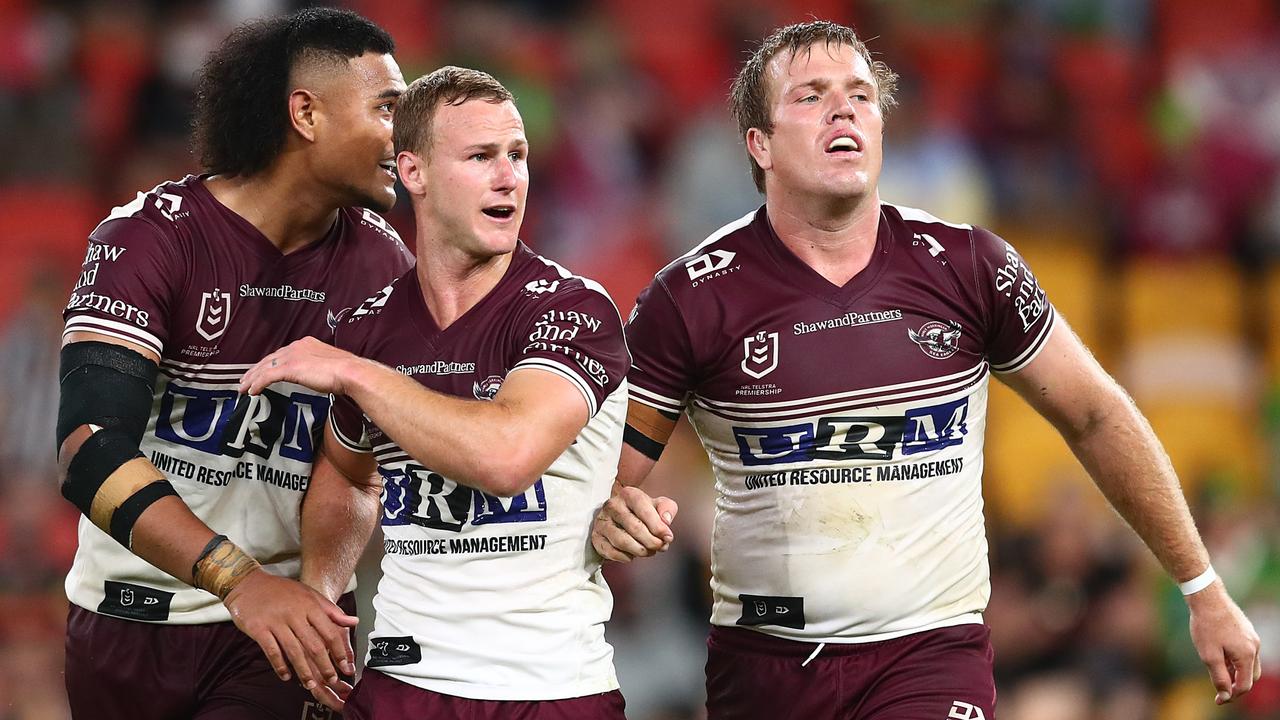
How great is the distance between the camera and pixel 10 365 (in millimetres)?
9758

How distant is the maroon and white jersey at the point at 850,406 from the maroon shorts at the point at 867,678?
2.0 inches

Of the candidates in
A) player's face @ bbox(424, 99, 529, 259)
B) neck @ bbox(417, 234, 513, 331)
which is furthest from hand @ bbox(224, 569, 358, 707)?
player's face @ bbox(424, 99, 529, 259)

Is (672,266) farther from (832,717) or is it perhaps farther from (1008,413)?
(1008,413)

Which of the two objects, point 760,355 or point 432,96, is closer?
point 432,96

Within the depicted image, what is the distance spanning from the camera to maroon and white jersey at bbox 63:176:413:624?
4.79 m

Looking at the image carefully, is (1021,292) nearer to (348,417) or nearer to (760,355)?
(760,355)

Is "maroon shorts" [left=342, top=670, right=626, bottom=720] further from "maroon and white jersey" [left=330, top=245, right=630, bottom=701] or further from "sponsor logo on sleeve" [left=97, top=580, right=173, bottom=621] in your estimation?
"sponsor logo on sleeve" [left=97, top=580, right=173, bottom=621]

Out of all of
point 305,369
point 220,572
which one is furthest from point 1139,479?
point 220,572

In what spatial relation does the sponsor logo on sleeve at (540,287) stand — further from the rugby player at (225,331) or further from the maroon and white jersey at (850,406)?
the rugby player at (225,331)

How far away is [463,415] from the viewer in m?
3.93

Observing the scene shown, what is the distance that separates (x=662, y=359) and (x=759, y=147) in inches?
30.4

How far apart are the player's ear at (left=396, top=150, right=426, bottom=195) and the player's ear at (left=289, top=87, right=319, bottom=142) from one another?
2.27 feet

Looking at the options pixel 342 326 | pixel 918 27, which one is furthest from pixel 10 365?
pixel 918 27

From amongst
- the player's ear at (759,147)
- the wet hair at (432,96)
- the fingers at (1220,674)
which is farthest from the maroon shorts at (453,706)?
the fingers at (1220,674)
